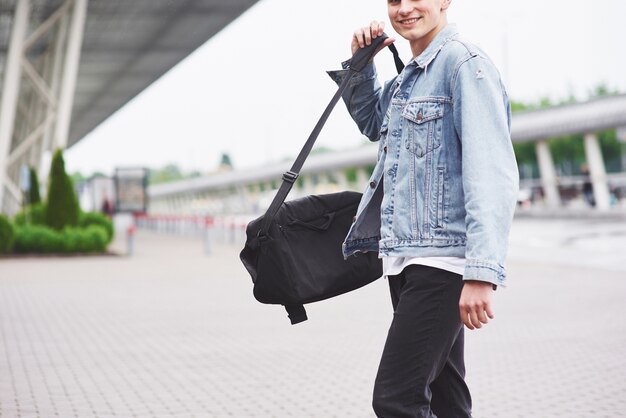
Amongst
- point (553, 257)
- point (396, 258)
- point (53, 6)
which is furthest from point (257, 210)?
point (396, 258)

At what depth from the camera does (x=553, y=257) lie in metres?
19.4

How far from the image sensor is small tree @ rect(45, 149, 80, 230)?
2475cm

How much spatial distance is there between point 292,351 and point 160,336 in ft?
5.34

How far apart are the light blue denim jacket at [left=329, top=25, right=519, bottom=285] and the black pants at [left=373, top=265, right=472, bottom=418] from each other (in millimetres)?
93

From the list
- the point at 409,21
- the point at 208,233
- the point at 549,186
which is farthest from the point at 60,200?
the point at 409,21

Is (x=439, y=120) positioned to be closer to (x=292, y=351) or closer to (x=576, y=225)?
(x=292, y=351)

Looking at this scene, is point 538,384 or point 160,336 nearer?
point 538,384

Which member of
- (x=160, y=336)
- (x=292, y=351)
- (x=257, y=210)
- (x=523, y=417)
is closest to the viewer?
(x=523, y=417)

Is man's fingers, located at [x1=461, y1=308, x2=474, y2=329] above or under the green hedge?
under

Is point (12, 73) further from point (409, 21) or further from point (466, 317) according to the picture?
point (466, 317)

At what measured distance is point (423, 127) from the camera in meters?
3.15

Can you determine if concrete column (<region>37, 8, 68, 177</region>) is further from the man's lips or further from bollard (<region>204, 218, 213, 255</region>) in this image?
the man's lips

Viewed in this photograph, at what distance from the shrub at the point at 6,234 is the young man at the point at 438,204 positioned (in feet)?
69.1

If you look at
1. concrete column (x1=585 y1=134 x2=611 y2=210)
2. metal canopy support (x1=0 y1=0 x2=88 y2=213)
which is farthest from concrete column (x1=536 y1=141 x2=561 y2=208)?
metal canopy support (x1=0 y1=0 x2=88 y2=213)
